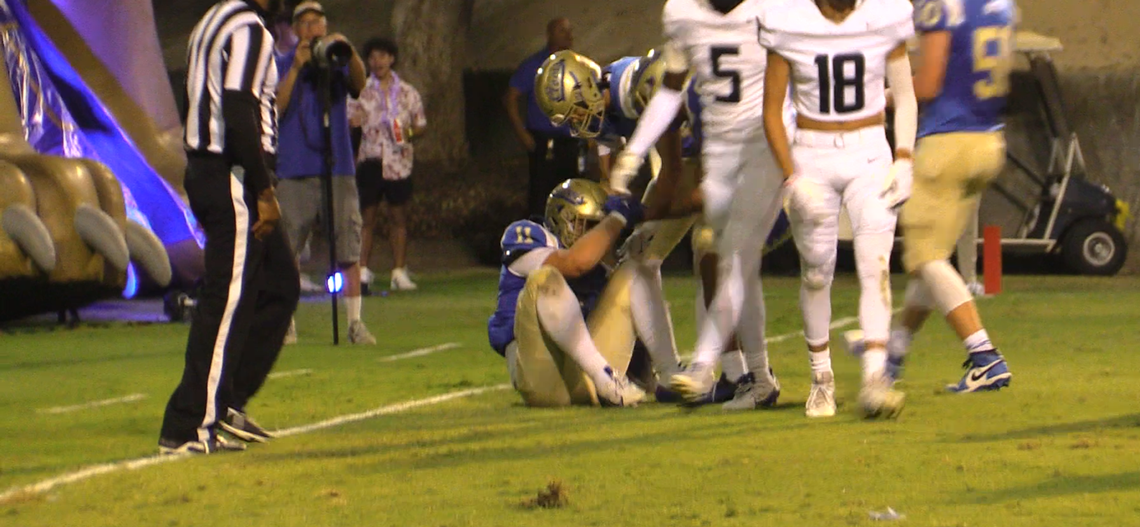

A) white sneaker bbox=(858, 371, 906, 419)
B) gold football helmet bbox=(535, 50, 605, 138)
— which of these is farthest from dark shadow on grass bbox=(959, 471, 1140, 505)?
gold football helmet bbox=(535, 50, 605, 138)

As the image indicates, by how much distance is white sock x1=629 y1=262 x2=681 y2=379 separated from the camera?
7.71 meters

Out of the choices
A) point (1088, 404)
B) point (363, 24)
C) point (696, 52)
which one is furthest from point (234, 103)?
point (363, 24)

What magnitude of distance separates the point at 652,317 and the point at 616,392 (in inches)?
15.6

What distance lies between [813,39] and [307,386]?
3429 mm

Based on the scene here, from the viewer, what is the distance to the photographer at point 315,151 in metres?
11.1

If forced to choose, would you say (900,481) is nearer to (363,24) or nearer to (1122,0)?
(1122,0)

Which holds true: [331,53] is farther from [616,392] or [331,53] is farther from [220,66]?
[220,66]

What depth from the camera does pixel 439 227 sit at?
65.5 ft

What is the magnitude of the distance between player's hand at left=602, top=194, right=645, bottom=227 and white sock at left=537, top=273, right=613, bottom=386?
1.23 feet

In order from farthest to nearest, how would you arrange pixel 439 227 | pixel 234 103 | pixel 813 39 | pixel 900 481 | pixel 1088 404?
pixel 439 227 → pixel 1088 404 → pixel 813 39 → pixel 234 103 → pixel 900 481

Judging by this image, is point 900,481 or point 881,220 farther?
point 881,220

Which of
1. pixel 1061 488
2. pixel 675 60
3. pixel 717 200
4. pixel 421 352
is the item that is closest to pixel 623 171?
pixel 717 200

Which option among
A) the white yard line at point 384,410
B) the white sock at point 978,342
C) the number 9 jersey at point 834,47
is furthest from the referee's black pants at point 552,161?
the number 9 jersey at point 834,47

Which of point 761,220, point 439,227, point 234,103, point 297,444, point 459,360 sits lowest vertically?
point 439,227
